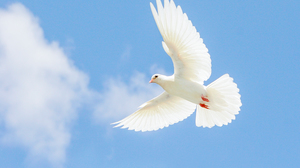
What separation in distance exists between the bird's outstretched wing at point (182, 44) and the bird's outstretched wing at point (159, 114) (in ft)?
6.62

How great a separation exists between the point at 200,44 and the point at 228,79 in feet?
5.56

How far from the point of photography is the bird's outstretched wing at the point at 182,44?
9680mm

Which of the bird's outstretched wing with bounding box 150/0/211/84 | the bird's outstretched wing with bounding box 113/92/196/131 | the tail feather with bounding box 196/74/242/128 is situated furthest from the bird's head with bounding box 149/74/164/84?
the tail feather with bounding box 196/74/242/128

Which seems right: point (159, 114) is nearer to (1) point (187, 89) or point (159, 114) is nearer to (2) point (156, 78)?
(2) point (156, 78)

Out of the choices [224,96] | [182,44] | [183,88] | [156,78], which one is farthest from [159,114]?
[182,44]

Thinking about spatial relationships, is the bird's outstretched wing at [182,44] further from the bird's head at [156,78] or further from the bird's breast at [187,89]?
the bird's head at [156,78]

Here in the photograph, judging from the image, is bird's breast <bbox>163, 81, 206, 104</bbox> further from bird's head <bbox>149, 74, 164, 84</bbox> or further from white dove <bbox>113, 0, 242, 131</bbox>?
bird's head <bbox>149, 74, 164, 84</bbox>

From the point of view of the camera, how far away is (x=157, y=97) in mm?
13164

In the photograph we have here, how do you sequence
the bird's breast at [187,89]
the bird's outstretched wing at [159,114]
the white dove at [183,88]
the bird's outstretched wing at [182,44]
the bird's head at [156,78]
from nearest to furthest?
the bird's outstretched wing at [182,44]
the white dove at [183,88]
the bird's breast at [187,89]
the bird's head at [156,78]
the bird's outstretched wing at [159,114]

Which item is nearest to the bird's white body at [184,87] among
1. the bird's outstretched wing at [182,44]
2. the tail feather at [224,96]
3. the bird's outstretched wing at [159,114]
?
the bird's outstretched wing at [182,44]

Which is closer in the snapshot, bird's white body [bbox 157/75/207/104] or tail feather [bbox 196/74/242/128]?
tail feather [bbox 196/74/242/128]

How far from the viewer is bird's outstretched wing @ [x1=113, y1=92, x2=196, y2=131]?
43.9ft

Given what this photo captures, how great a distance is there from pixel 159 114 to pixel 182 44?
13.3 feet

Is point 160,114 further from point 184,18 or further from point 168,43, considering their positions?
point 184,18
